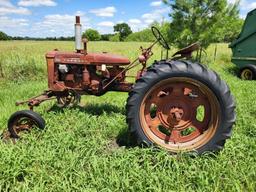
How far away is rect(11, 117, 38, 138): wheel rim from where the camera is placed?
169 inches

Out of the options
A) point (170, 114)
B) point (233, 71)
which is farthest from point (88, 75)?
point (233, 71)

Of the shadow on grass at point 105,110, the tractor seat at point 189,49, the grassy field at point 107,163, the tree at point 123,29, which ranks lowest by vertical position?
the grassy field at point 107,163

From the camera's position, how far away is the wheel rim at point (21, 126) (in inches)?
169

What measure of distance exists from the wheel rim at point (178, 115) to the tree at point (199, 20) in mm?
10566

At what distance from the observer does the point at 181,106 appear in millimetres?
3846

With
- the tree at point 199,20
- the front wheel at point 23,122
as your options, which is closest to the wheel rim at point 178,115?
the front wheel at point 23,122

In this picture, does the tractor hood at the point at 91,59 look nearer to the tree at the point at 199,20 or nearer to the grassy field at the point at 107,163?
the grassy field at the point at 107,163

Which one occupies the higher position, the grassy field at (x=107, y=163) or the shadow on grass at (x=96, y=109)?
the shadow on grass at (x=96, y=109)

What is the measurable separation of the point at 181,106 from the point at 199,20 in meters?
11.2

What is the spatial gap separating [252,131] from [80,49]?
2.83 meters

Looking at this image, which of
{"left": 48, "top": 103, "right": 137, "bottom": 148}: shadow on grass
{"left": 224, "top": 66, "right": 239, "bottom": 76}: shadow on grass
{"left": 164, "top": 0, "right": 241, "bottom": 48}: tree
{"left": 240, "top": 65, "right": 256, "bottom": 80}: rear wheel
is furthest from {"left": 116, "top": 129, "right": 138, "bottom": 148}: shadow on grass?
{"left": 164, "top": 0, "right": 241, "bottom": 48}: tree

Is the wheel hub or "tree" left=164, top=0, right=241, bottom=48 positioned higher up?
"tree" left=164, top=0, right=241, bottom=48

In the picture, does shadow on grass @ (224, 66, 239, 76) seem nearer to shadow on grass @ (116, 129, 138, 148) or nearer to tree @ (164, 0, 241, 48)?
tree @ (164, 0, 241, 48)

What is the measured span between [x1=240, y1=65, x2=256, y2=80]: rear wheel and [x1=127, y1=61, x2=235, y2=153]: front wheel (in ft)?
23.6
